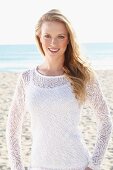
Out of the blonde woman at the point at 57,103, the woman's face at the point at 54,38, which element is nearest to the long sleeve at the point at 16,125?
the blonde woman at the point at 57,103

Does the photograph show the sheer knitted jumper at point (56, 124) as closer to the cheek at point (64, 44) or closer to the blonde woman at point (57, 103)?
the blonde woman at point (57, 103)

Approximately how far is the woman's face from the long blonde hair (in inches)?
1.0

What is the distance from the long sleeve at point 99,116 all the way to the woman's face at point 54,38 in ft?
0.87

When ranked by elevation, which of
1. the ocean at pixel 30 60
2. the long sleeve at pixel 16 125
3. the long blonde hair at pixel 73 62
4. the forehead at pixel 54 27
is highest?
the forehead at pixel 54 27

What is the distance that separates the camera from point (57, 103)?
2.73 metres

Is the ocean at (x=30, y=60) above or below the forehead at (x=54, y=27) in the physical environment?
below

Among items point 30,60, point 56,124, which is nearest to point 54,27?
point 56,124

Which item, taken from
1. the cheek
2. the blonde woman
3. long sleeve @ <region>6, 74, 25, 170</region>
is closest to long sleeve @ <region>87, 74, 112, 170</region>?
the blonde woman

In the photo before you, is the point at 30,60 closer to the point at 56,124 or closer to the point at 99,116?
the point at 99,116

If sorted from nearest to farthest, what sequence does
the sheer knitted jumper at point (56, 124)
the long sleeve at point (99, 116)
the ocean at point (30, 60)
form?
the sheer knitted jumper at point (56, 124), the long sleeve at point (99, 116), the ocean at point (30, 60)

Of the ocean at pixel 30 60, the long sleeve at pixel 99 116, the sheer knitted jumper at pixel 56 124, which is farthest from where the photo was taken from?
the ocean at pixel 30 60

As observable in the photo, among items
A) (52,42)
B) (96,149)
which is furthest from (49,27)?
(96,149)

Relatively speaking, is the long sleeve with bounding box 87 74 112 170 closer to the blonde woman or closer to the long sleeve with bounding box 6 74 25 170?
Result: the blonde woman

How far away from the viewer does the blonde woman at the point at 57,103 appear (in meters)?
2.73
